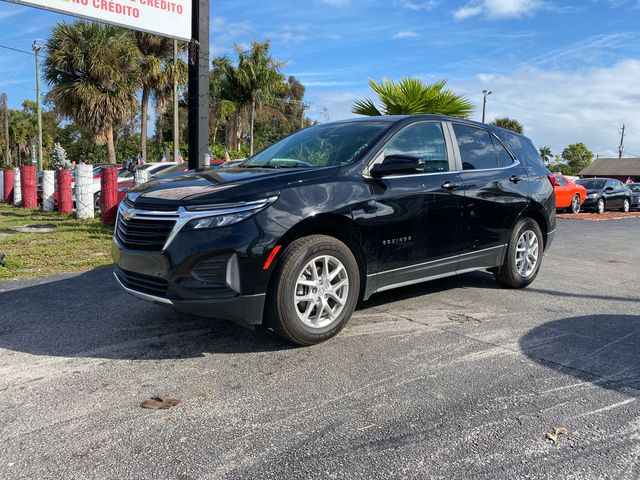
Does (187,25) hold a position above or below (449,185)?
above

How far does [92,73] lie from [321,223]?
24934 mm

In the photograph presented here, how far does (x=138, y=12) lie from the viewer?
29.2 feet

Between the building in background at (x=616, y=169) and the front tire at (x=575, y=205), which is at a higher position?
the building in background at (x=616, y=169)

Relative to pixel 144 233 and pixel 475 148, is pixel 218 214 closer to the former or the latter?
pixel 144 233

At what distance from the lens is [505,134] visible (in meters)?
5.94

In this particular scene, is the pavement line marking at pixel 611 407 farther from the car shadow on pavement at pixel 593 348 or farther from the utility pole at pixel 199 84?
the utility pole at pixel 199 84

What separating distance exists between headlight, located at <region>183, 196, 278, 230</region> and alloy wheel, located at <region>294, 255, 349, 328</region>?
59 centimetres

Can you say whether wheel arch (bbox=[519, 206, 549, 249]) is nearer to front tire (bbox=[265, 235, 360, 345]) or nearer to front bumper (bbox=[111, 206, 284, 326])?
front tire (bbox=[265, 235, 360, 345])

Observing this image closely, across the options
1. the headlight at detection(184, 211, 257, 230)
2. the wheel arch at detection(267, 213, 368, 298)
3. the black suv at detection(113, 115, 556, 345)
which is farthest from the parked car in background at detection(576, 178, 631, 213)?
the headlight at detection(184, 211, 257, 230)

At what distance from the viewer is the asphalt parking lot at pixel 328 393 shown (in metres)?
2.50

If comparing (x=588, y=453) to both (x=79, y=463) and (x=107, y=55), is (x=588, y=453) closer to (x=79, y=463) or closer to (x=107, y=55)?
(x=79, y=463)

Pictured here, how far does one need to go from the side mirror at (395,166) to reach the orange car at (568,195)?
49.0ft

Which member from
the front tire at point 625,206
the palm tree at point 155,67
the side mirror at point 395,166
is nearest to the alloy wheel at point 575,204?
the front tire at point 625,206

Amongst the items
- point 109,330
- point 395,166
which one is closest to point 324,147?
point 395,166
